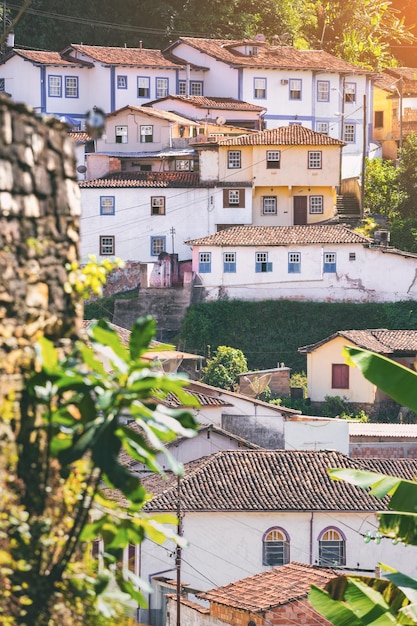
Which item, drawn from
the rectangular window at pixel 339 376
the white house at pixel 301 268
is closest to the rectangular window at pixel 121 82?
the white house at pixel 301 268

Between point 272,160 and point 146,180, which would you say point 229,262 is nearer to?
point 146,180

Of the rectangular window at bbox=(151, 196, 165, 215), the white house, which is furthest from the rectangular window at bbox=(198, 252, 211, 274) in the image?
the rectangular window at bbox=(151, 196, 165, 215)

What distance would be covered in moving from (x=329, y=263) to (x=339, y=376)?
538 cm

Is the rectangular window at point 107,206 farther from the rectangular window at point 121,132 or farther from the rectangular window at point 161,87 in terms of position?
the rectangular window at point 161,87

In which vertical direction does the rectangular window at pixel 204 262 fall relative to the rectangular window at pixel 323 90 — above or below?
below

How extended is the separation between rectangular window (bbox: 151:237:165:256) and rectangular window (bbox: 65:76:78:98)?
34.4ft

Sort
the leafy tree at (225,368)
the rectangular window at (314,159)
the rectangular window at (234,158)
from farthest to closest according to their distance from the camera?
the rectangular window at (314,159) → the rectangular window at (234,158) → the leafy tree at (225,368)

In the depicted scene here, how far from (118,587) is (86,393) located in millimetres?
818

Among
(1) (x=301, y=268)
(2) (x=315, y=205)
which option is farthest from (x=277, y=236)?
(2) (x=315, y=205)

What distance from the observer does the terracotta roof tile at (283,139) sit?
56.3m

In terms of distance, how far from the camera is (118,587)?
6.58 metres

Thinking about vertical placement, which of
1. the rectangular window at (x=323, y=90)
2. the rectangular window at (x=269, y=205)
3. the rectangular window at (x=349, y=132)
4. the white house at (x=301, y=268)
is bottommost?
the white house at (x=301, y=268)

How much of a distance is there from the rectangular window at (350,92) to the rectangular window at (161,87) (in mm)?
7118

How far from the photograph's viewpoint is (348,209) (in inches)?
2311
